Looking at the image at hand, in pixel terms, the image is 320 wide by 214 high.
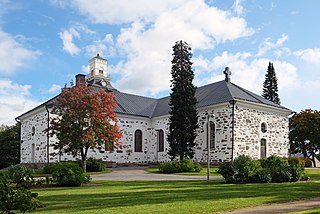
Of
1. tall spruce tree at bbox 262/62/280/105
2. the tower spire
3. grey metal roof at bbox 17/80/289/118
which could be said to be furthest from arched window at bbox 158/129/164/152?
tall spruce tree at bbox 262/62/280/105

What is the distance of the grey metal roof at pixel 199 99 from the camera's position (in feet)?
110

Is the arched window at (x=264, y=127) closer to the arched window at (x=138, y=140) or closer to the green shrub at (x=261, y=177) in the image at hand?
the arched window at (x=138, y=140)

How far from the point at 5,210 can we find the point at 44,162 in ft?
93.3

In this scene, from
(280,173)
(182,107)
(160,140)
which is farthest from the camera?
(160,140)

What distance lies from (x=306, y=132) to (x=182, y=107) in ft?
54.0

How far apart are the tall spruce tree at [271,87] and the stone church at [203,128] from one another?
15.4 metres

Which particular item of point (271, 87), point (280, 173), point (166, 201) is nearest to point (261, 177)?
point (280, 173)

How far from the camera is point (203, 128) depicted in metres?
34.2

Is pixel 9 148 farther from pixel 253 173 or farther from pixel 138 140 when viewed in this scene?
pixel 253 173

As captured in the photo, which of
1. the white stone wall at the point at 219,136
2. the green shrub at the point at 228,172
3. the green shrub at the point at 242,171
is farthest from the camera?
the white stone wall at the point at 219,136

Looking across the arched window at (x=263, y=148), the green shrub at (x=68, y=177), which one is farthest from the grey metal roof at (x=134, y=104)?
the green shrub at (x=68, y=177)

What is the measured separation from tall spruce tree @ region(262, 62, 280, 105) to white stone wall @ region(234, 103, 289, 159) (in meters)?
15.5

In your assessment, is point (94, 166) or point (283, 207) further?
point (94, 166)

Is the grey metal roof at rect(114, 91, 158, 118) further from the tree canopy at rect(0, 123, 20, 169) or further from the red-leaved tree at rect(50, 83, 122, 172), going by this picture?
the tree canopy at rect(0, 123, 20, 169)
